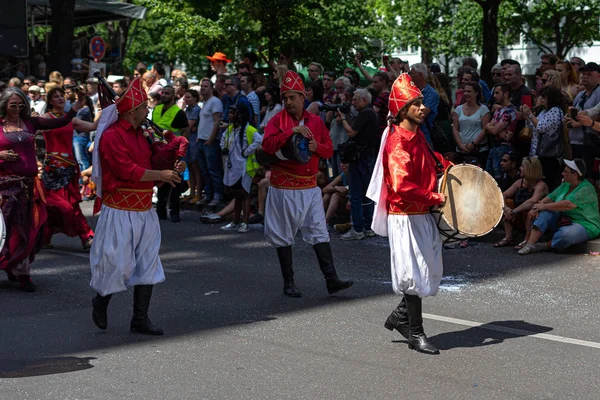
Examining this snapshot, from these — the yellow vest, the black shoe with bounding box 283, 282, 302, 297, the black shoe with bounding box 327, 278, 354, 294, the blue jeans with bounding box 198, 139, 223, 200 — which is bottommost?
the black shoe with bounding box 283, 282, 302, 297

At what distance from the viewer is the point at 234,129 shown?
14.8 meters

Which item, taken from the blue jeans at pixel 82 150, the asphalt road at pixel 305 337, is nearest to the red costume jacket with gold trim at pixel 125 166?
the asphalt road at pixel 305 337

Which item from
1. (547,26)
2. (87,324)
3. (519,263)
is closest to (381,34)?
(547,26)

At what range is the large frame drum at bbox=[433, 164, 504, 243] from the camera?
7.54 m

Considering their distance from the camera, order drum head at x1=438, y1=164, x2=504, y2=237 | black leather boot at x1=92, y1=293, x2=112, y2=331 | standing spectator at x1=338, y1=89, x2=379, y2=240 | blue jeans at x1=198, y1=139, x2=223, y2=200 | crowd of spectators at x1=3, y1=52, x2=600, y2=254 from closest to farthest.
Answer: drum head at x1=438, y1=164, x2=504, y2=237, black leather boot at x1=92, y1=293, x2=112, y2=331, crowd of spectators at x1=3, y1=52, x2=600, y2=254, standing spectator at x1=338, y1=89, x2=379, y2=240, blue jeans at x1=198, y1=139, x2=223, y2=200

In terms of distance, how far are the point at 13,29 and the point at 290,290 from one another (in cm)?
1440

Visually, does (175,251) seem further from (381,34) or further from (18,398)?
(381,34)

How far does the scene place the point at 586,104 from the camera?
1303 centimetres

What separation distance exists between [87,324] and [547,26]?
3999cm

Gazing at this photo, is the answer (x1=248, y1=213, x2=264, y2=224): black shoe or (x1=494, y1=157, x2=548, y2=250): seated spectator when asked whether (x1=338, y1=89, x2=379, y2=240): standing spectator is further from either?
(x1=494, y1=157, x2=548, y2=250): seated spectator

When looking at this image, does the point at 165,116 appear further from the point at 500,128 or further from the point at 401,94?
the point at 401,94

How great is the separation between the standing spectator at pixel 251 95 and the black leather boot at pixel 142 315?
287 inches

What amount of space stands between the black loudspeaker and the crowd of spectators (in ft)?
20.8

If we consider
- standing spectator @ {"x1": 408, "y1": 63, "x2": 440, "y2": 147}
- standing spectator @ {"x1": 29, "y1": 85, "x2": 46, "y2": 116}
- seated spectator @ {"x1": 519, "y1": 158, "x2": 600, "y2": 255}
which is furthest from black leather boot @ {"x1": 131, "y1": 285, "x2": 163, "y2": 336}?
standing spectator @ {"x1": 29, "y1": 85, "x2": 46, "y2": 116}
